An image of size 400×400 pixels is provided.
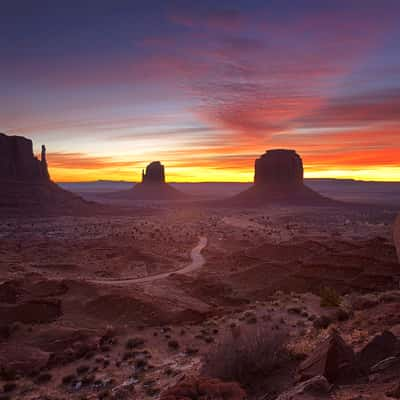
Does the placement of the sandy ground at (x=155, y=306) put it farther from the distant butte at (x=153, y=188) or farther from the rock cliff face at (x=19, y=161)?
the distant butte at (x=153, y=188)

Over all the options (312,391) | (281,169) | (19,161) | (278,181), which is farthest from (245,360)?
(281,169)

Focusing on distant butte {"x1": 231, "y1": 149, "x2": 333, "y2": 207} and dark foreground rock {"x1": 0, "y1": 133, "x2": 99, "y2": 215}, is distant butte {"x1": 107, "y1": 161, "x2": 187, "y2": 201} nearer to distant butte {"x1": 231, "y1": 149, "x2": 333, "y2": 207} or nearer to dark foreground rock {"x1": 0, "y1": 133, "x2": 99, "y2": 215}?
distant butte {"x1": 231, "y1": 149, "x2": 333, "y2": 207}

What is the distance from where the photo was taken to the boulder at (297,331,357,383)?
7.40 meters

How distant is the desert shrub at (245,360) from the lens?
913 cm

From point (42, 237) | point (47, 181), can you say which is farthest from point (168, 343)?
point (47, 181)

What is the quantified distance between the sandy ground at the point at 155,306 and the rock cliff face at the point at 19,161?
55721mm

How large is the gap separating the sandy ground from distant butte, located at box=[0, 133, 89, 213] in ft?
139

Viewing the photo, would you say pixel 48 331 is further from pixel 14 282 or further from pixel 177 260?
pixel 177 260

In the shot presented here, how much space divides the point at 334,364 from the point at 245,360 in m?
2.56

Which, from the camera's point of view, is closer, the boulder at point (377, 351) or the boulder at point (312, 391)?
the boulder at point (312, 391)

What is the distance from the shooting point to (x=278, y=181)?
454ft

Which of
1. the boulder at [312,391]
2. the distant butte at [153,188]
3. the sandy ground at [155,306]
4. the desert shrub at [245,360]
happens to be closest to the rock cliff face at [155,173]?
the distant butte at [153,188]

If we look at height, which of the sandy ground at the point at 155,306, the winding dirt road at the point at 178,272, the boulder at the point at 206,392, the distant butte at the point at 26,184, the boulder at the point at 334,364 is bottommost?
the winding dirt road at the point at 178,272

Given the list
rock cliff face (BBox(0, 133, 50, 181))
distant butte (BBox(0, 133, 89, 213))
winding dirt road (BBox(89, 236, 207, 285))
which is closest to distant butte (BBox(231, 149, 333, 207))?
distant butte (BBox(0, 133, 89, 213))
